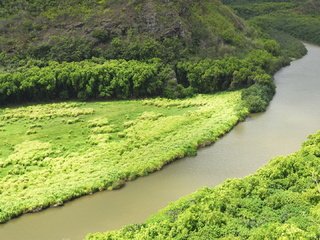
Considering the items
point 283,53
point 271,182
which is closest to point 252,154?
point 271,182

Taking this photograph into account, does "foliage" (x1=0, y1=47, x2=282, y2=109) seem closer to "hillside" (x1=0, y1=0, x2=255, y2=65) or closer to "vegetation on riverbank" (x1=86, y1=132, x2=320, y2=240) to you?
"hillside" (x1=0, y1=0, x2=255, y2=65)

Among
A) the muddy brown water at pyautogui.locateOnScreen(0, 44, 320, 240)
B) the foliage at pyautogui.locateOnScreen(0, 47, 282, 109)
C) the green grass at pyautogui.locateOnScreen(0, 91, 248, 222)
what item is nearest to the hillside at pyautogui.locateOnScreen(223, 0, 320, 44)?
the foliage at pyautogui.locateOnScreen(0, 47, 282, 109)

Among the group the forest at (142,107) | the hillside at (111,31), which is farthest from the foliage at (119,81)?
the hillside at (111,31)

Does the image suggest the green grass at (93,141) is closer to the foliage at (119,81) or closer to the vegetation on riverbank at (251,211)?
the foliage at (119,81)

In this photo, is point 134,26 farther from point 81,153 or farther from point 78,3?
point 81,153

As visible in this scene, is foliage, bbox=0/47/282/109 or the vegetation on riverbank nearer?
the vegetation on riverbank

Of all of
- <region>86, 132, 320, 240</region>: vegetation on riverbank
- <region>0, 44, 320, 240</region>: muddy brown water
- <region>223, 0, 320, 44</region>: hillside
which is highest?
<region>223, 0, 320, 44</region>: hillside

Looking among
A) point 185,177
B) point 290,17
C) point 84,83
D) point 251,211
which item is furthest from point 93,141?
point 290,17

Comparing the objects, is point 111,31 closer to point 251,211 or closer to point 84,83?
point 84,83
